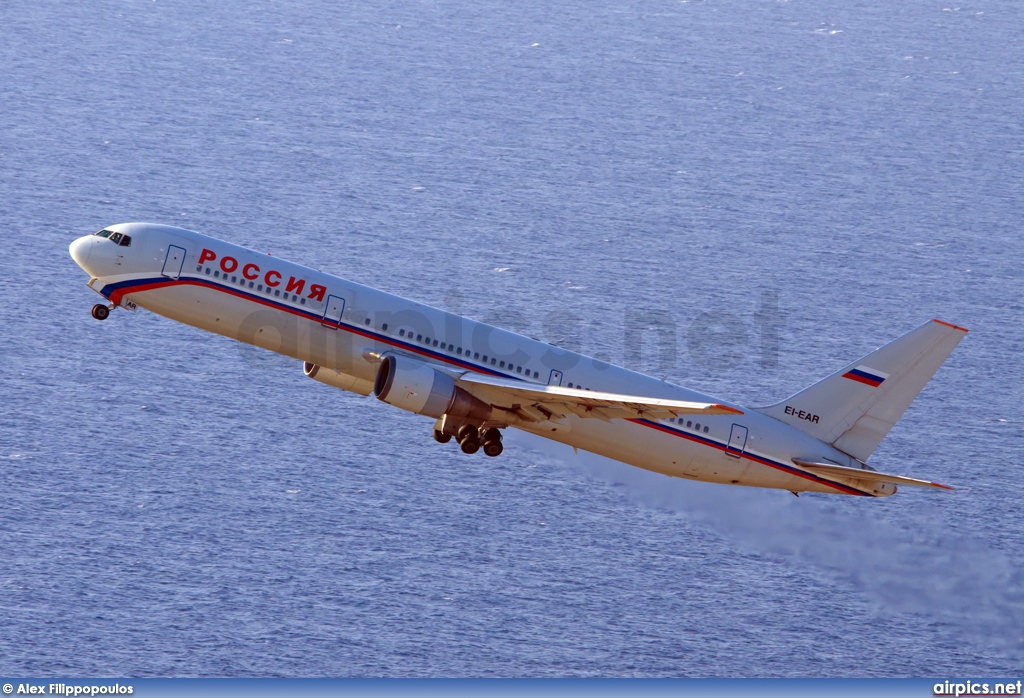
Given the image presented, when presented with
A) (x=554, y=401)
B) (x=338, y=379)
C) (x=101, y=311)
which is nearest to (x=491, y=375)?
(x=554, y=401)

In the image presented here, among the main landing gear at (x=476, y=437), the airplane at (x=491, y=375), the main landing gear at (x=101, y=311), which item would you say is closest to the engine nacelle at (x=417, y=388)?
the airplane at (x=491, y=375)

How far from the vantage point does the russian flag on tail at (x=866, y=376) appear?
2828 inches

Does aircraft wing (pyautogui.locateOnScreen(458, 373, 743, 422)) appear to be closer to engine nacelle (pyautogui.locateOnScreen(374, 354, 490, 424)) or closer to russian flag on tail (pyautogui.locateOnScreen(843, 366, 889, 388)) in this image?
engine nacelle (pyautogui.locateOnScreen(374, 354, 490, 424))

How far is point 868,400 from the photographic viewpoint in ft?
235

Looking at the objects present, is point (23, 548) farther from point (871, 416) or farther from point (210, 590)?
point (871, 416)

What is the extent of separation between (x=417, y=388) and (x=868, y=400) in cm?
2411

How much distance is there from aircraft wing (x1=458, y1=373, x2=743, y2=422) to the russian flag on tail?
11.3 metres

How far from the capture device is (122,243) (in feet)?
206

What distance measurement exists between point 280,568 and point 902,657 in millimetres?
82511

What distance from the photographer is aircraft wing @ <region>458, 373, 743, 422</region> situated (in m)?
61.8

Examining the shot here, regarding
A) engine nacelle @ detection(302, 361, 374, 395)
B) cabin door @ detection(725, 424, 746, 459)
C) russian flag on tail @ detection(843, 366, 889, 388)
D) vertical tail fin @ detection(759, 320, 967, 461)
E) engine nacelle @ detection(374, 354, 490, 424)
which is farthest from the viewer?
russian flag on tail @ detection(843, 366, 889, 388)

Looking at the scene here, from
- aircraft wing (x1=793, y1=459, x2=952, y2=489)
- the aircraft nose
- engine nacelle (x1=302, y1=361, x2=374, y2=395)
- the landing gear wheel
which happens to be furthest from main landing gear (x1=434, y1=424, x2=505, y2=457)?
the aircraft nose

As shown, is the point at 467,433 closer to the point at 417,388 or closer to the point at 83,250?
the point at 417,388

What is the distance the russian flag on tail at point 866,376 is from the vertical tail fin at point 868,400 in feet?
0.17
